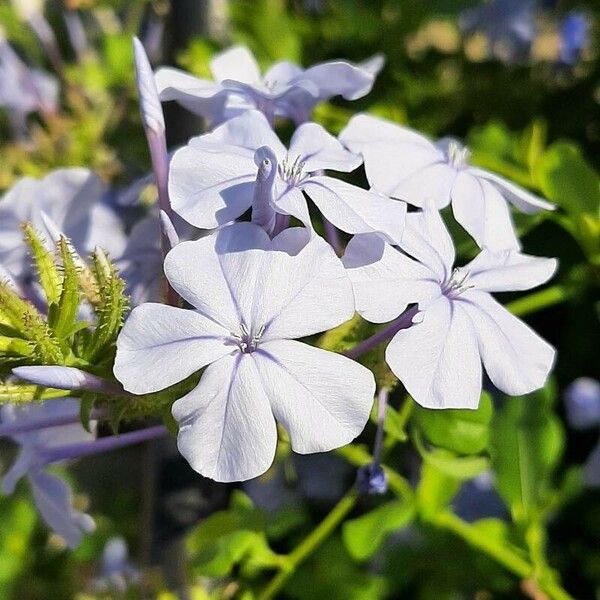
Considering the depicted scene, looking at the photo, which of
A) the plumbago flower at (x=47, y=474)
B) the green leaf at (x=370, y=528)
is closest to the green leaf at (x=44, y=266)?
the plumbago flower at (x=47, y=474)

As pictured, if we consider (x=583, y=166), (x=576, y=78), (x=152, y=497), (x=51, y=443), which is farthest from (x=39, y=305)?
(x=576, y=78)

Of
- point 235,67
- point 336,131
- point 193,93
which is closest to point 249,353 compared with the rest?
point 193,93

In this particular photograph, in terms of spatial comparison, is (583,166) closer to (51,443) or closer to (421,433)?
(421,433)

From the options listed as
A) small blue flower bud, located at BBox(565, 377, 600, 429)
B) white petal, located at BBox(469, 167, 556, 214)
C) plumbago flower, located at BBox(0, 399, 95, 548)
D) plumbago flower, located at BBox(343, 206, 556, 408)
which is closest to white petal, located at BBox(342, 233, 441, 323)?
plumbago flower, located at BBox(343, 206, 556, 408)

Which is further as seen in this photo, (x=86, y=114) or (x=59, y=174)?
(x=86, y=114)

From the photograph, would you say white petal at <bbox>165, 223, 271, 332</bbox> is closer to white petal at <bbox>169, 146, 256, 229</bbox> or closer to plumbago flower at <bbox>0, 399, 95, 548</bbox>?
white petal at <bbox>169, 146, 256, 229</bbox>
